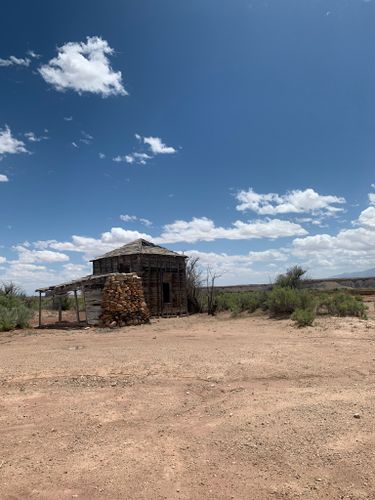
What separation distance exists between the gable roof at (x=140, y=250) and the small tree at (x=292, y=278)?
27.8 ft

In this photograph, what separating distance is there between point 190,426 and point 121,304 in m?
14.2

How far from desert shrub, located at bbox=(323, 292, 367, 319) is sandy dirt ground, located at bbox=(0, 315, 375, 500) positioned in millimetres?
8123

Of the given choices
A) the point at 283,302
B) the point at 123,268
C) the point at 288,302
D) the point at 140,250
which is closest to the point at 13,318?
the point at 123,268

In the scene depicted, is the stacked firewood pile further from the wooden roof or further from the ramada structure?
the ramada structure

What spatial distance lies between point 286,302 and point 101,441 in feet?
50.8

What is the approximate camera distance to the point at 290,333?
1391 centimetres

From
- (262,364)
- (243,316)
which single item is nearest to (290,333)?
(262,364)

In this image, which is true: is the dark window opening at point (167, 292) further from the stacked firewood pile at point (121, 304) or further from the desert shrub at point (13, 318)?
the desert shrub at point (13, 318)

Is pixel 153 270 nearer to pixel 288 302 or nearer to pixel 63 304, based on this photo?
pixel 288 302

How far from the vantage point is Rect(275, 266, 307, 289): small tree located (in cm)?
3055

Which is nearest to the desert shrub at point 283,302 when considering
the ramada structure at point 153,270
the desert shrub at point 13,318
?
the ramada structure at point 153,270

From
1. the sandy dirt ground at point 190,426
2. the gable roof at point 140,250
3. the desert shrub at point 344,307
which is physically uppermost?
the gable roof at point 140,250

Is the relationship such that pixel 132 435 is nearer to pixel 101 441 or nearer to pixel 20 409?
pixel 101 441

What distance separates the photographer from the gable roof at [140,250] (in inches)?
952
